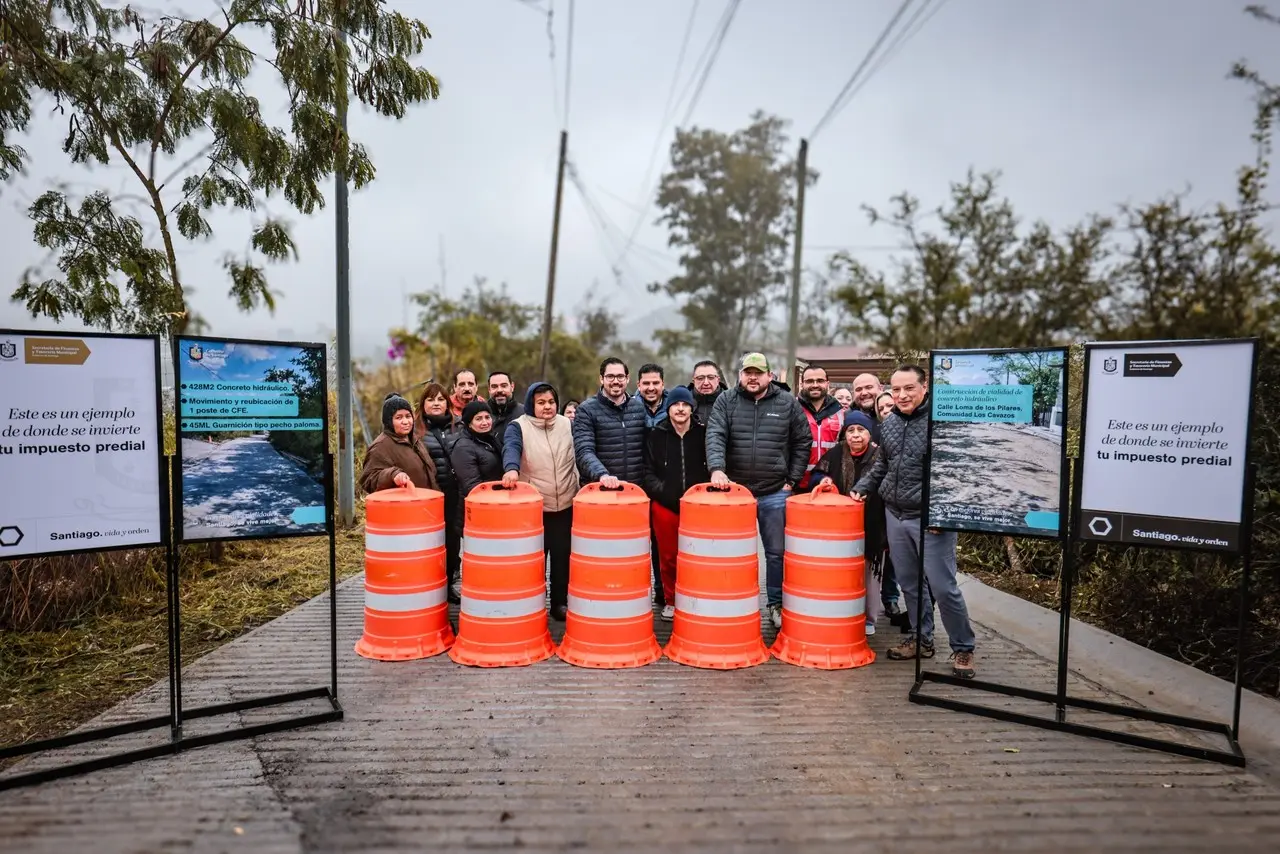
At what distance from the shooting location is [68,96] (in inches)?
235

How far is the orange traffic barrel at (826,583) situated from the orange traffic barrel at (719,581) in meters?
0.28

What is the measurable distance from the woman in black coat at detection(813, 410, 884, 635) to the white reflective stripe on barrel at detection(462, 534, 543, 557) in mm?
2228

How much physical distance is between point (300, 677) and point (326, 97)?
4.78 metres

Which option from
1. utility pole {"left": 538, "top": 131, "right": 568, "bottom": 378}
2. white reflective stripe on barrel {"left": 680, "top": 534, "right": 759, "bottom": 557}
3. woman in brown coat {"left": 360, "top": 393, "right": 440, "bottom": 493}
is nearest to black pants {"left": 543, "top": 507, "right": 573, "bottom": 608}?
woman in brown coat {"left": 360, "top": 393, "right": 440, "bottom": 493}

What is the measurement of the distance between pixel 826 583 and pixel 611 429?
77.1 inches

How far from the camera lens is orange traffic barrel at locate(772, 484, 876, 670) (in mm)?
5039

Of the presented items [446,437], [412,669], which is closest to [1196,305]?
[446,437]

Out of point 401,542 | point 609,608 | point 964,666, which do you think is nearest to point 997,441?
point 964,666

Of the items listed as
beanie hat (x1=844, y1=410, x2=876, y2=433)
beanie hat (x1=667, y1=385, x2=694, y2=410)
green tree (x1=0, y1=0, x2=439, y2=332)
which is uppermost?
green tree (x1=0, y1=0, x2=439, y2=332)

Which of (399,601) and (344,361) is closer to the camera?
(399,601)

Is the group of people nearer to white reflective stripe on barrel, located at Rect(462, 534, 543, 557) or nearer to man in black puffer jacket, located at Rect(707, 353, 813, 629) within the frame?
man in black puffer jacket, located at Rect(707, 353, 813, 629)

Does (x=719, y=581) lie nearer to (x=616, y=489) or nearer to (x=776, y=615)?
(x=616, y=489)

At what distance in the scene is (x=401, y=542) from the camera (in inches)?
205

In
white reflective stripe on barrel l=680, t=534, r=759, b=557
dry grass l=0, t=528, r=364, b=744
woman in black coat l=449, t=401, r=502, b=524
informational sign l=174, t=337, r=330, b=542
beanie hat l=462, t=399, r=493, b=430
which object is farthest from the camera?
beanie hat l=462, t=399, r=493, b=430
